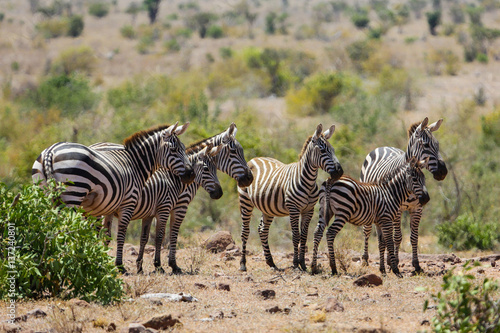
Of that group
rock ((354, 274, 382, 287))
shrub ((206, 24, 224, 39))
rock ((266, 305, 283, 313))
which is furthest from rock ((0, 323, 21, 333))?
shrub ((206, 24, 224, 39))

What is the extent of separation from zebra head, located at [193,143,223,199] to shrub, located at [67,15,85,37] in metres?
47.2

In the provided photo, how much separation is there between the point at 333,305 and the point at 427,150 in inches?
178

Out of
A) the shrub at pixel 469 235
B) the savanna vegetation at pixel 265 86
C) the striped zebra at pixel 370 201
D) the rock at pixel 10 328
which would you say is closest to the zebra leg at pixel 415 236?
the striped zebra at pixel 370 201

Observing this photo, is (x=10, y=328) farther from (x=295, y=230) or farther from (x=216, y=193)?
(x=295, y=230)

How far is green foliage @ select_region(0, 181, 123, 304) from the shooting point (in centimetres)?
676

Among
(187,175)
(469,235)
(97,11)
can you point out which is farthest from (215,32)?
(187,175)

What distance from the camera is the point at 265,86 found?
1439 inches

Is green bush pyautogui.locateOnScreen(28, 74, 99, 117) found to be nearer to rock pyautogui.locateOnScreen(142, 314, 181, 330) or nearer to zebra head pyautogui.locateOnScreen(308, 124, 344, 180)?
zebra head pyautogui.locateOnScreen(308, 124, 344, 180)

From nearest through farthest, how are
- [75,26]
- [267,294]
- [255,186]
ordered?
[267,294] → [255,186] → [75,26]

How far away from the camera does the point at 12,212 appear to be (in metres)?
6.76

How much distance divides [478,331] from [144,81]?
98.6 feet

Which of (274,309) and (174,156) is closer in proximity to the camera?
(274,309)

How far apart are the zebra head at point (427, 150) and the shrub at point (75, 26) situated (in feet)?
157

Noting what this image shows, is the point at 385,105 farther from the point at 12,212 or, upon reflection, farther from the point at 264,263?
the point at 12,212
